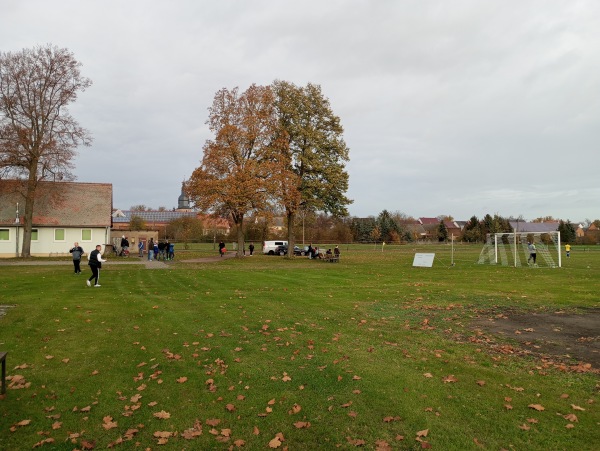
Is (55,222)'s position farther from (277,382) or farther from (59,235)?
(277,382)

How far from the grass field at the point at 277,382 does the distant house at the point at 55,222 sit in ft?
98.9

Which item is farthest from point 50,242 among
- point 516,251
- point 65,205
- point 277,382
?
point 516,251

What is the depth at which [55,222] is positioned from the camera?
39938mm

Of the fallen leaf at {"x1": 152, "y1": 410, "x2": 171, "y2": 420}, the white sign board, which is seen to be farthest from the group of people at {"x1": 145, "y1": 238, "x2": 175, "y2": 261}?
the fallen leaf at {"x1": 152, "y1": 410, "x2": 171, "y2": 420}

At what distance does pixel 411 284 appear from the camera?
64.3ft

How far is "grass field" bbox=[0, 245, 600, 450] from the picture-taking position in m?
4.81

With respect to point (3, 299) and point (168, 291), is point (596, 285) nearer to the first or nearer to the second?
point (168, 291)

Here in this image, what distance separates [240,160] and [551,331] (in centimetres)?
2971

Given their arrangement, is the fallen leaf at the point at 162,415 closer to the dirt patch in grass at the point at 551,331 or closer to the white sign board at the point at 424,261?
the dirt patch in grass at the point at 551,331

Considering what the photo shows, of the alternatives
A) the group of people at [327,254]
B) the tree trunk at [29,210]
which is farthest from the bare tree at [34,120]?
the group of people at [327,254]

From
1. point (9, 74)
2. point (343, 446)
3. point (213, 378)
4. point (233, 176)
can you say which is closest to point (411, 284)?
point (213, 378)

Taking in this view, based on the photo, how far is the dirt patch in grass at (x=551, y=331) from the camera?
7.99 m

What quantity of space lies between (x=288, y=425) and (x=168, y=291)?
40.3ft

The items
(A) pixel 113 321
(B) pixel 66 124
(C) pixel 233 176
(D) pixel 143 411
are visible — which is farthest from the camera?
(B) pixel 66 124
